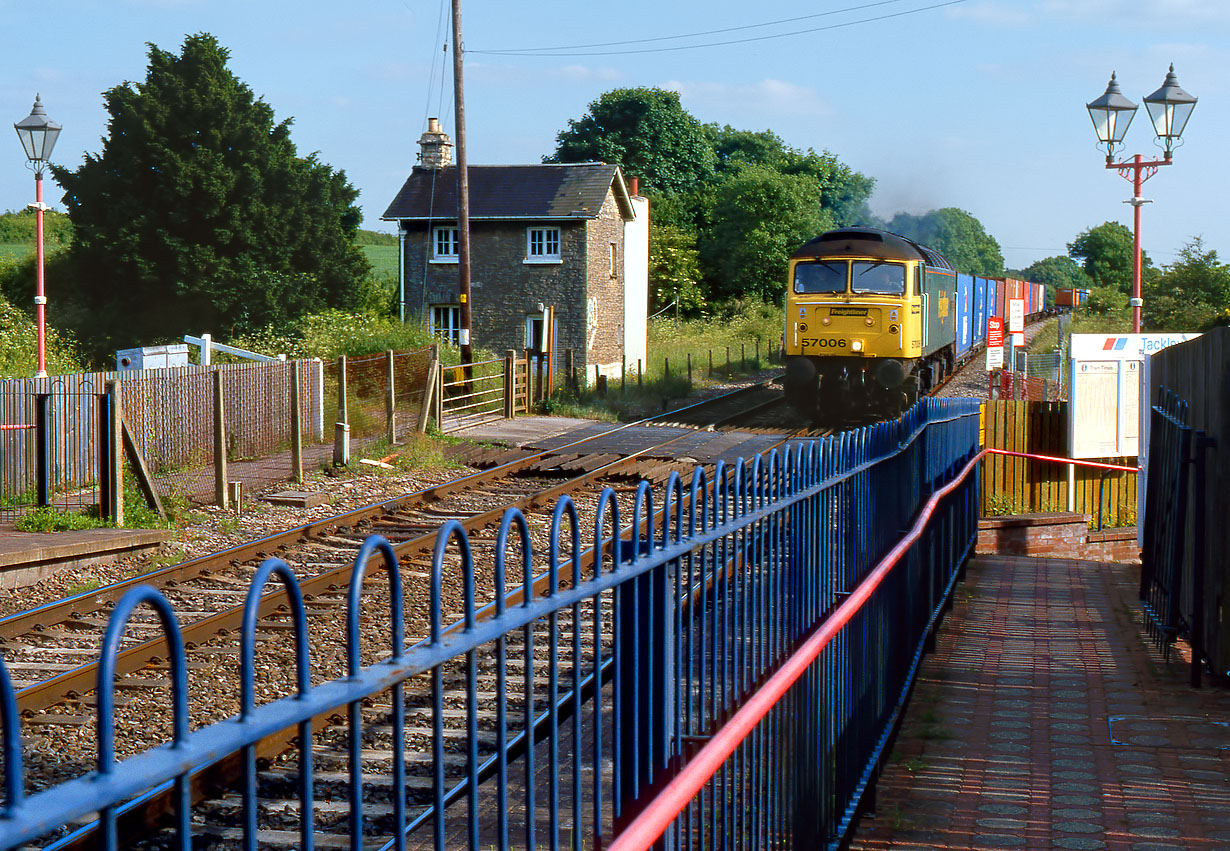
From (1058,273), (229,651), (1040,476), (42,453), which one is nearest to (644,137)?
(1040,476)

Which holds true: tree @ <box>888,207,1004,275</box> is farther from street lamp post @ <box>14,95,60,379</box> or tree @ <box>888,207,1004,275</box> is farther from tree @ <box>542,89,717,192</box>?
street lamp post @ <box>14,95,60,379</box>

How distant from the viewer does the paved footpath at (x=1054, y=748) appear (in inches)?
200

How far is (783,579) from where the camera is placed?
4.33m

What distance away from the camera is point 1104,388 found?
17.9 meters

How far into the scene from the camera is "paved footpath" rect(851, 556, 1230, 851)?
509 centimetres

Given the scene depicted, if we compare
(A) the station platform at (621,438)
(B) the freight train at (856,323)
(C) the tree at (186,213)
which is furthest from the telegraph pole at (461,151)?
(C) the tree at (186,213)

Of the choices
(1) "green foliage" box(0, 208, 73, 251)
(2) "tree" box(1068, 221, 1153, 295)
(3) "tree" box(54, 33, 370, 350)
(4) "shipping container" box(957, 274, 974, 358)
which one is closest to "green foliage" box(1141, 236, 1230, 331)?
(4) "shipping container" box(957, 274, 974, 358)

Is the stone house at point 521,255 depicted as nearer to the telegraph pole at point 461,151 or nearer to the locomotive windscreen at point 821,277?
the telegraph pole at point 461,151

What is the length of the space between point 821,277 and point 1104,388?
7.18 metres

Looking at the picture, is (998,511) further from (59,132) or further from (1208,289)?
(1208,289)

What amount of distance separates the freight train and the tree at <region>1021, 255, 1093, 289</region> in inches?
4523

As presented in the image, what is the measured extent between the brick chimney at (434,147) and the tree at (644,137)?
84.4 ft

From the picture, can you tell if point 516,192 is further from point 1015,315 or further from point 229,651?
point 229,651

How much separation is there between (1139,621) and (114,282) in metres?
36.8
